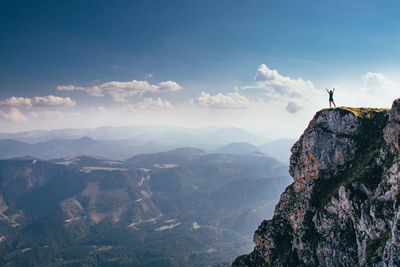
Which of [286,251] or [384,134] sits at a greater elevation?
[384,134]

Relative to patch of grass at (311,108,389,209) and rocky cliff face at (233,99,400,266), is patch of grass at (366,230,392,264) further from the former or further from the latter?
patch of grass at (311,108,389,209)

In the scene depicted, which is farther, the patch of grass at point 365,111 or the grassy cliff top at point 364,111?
the grassy cliff top at point 364,111

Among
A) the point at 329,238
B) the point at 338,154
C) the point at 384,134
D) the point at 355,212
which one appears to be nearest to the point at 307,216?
the point at 329,238

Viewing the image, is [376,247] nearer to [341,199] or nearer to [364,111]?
[341,199]

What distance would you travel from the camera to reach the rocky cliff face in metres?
43.9

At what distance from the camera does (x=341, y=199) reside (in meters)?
52.2

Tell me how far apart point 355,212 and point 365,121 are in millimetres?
23581

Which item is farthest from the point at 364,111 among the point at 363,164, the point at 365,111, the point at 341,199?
the point at 341,199

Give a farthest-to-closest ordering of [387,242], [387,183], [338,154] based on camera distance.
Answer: [338,154], [387,183], [387,242]

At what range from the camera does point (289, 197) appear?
6944 centimetres

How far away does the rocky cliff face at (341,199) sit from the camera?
43.9m

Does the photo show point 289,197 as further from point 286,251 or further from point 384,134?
point 384,134

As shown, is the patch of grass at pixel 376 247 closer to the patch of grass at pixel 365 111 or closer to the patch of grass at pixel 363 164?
the patch of grass at pixel 363 164

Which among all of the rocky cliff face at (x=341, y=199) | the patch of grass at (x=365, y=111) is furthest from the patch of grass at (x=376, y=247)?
the patch of grass at (x=365, y=111)
